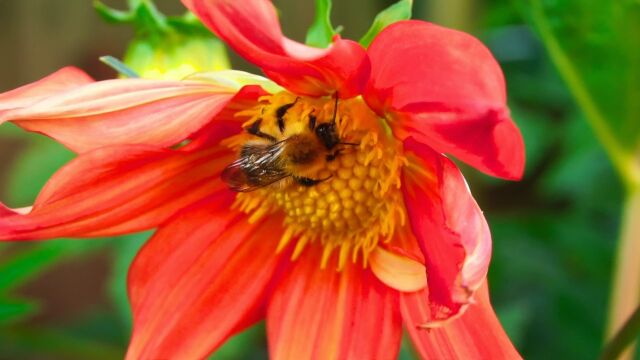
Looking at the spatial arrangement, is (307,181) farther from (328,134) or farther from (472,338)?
(472,338)

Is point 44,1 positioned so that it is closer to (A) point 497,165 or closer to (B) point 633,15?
(B) point 633,15

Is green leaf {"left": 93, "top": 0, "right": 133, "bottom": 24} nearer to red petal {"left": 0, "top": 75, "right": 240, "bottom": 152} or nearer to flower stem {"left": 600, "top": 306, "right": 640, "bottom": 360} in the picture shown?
red petal {"left": 0, "top": 75, "right": 240, "bottom": 152}

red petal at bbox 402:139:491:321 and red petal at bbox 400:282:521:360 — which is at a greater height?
red petal at bbox 402:139:491:321

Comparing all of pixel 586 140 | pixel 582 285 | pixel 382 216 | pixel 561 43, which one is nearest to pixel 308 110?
pixel 382 216

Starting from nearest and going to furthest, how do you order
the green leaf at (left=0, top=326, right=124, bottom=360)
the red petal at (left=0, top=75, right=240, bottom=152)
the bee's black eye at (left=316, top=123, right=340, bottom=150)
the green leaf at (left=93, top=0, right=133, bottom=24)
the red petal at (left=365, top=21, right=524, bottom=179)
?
the red petal at (left=365, top=21, right=524, bottom=179), the red petal at (left=0, top=75, right=240, bottom=152), the bee's black eye at (left=316, top=123, right=340, bottom=150), the green leaf at (left=93, top=0, right=133, bottom=24), the green leaf at (left=0, top=326, right=124, bottom=360)

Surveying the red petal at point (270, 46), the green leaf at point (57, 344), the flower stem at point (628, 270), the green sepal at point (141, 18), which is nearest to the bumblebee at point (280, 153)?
the red petal at point (270, 46)

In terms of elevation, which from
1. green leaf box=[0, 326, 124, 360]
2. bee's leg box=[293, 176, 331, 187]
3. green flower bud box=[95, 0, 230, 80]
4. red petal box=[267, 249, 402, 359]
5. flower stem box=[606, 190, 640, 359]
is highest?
green flower bud box=[95, 0, 230, 80]

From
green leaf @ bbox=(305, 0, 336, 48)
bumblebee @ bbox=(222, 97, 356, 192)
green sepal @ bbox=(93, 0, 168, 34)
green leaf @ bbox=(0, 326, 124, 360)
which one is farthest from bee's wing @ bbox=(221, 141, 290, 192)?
green leaf @ bbox=(0, 326, 124, 360)

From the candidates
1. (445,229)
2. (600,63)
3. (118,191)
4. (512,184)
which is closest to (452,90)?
(445,229)
